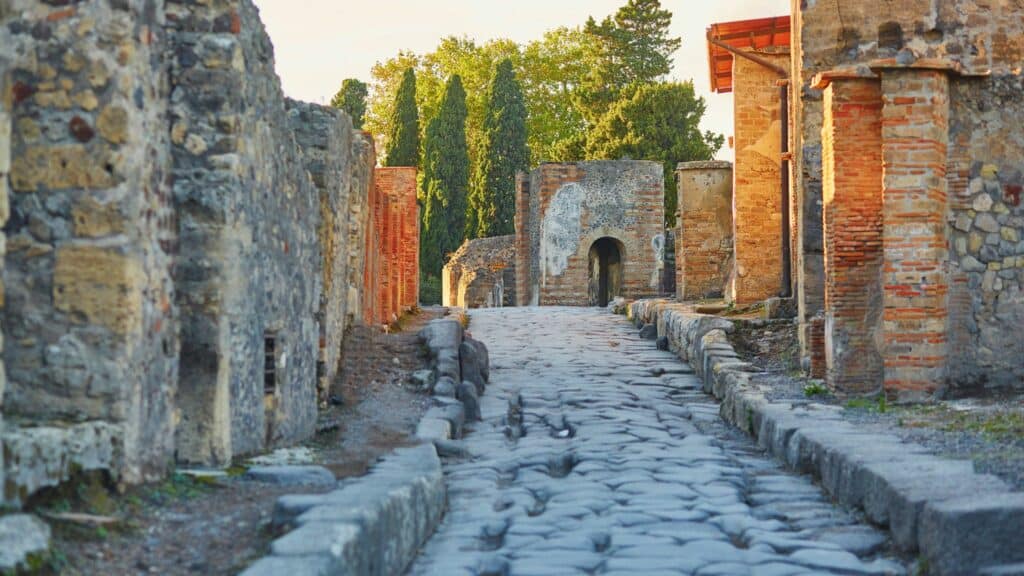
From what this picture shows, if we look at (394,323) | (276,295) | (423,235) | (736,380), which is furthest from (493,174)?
(276,295)

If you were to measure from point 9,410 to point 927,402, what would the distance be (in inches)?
258

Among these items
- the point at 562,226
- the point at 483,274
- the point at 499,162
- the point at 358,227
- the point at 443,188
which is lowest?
the point at 483,274

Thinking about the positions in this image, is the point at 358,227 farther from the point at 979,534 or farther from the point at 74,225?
the point at 979,534

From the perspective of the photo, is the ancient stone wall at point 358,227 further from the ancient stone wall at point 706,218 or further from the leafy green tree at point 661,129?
the leafy green tree at point 661,129

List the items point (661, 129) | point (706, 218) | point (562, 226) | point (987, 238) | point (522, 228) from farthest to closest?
1. point (661, 129)
2. point (522, 228)
3. point (562, 226)
4. point (706, 218)
5. point (987, 238)

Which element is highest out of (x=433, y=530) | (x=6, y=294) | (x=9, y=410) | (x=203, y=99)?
(x=203, y=99)

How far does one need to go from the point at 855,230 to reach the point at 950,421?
244cm

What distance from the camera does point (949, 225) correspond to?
9500mm

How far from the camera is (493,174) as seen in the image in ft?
133

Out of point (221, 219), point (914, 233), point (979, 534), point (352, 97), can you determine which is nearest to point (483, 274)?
point (352, 97)

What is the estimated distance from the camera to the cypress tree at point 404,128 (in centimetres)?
4194

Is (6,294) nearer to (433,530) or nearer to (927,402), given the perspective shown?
(433,530)

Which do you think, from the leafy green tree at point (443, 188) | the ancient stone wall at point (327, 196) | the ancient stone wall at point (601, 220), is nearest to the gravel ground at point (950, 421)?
the ancient stone wall at point (327, 196)

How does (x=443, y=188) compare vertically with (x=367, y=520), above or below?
above
